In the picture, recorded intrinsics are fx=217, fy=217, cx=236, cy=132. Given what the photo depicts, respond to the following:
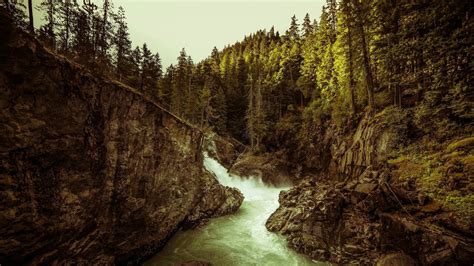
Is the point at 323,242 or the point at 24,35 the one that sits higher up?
the point at 24,35

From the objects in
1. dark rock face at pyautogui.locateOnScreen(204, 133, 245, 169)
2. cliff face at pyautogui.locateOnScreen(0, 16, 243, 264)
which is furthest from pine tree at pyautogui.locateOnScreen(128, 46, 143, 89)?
cliff face at pyautogui.locateOnScreen(0, 16, 243, 264)

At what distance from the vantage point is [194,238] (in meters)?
13.2

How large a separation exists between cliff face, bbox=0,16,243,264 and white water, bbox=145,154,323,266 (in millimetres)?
1102

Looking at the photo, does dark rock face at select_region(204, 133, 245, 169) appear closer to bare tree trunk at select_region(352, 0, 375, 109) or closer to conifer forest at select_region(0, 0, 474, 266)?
conifer forest at select_region(0, 0, 474, 266)

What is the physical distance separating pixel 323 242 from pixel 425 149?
7141 millimetres

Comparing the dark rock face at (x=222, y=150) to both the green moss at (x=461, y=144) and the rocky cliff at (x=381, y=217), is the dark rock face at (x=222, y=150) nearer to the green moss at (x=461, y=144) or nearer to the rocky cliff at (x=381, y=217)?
the rocky cliff at (x=381, y=217)

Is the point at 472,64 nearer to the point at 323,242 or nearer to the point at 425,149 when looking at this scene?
the point at 425,149

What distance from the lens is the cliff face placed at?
6.00m

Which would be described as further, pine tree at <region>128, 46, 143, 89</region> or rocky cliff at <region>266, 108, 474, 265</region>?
pine tree at <region>128, 46, 143, 89</region>

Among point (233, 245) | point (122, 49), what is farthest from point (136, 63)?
point (233, 245)

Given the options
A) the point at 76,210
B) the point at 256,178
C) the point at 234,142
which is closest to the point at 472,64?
the point at 76,210

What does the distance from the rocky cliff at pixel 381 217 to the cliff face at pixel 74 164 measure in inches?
318

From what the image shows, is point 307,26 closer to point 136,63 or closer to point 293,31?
point 293,31

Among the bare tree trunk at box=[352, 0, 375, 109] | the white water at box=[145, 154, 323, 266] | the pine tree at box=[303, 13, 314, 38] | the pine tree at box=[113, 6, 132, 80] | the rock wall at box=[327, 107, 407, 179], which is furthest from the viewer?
the pine tree at box=[303, 13, 314, 38]
